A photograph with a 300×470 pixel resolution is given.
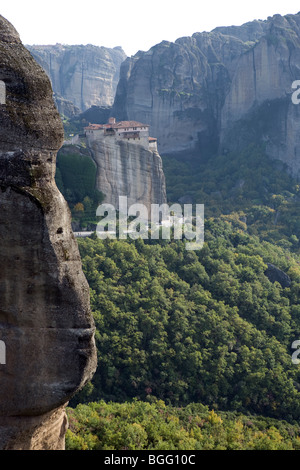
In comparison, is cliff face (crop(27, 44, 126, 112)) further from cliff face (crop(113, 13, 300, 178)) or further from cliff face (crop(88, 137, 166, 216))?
cliff face (crop(88, 137, 166, 216))

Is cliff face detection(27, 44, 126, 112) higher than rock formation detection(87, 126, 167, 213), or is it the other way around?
cliff face detection(27, 44, 126, 112)

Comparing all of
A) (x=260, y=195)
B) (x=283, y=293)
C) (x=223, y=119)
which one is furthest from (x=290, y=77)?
(x=283, y=293)

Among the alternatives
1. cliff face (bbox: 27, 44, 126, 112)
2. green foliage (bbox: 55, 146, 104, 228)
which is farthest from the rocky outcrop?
cliff face (bbox: 27, 44, 126, 112)

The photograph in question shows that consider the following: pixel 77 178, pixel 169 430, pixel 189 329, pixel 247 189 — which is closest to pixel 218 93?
pixel 247 189

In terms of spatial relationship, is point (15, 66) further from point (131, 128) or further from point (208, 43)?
point (208, 43)

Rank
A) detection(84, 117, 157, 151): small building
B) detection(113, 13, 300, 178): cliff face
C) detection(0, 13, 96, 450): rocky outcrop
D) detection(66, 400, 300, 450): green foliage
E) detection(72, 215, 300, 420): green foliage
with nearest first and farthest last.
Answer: detection(0, 13, 96, 450): rocky outcrop, detection(66, 400, 300, 450): green foliage, detection(72, 215, 300, 420): green foliage, detection(84, 117, 157, 151): small building, detection(113, 13, 300, 178): cliff face

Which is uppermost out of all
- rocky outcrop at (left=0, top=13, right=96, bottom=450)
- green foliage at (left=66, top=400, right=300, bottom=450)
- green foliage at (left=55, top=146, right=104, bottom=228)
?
green foliage at (left=55, top=146, right=104, bottom=228)
